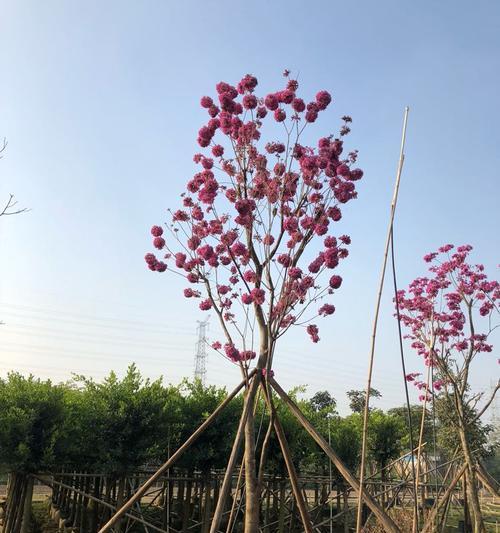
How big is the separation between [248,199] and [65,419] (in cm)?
711

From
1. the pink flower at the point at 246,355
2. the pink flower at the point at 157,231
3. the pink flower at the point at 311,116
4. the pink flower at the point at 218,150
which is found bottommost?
the pink flower at the point at 246,355

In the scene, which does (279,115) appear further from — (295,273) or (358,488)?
(358,488)

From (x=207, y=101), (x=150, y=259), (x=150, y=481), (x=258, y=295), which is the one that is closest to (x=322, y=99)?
(x=207, y=101)

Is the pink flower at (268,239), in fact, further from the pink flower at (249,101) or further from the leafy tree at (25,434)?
the leafy tree at (25,434)

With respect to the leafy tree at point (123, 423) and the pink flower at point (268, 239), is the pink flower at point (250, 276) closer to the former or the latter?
the pink flower at point (268, 239)

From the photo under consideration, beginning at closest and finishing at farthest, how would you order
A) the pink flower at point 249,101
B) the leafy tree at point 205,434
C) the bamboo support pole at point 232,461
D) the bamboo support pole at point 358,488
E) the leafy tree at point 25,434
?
the bamboo support pole at point 358,488 < the bamboo support pole at point 232,461 < the pink flower at point 249,101 < the leafy tree at point 25,434 < the leafy tree at point 205,434

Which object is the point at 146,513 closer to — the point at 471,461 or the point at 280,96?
the point at 471,461

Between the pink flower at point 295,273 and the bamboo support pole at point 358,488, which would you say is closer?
the bamboo support pole at point 358,488

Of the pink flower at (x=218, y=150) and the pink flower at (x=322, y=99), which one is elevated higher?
the pink flower at (x=322, y=99)

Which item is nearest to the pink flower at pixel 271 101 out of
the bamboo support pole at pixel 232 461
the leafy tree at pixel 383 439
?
the bamboo support pole at pixel 232 461

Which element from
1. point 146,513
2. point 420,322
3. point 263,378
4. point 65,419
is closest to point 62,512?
point 146,513

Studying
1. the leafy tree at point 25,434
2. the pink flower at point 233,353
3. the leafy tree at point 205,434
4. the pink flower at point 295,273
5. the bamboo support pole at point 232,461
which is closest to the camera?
the bamboo support pole at point 232,461

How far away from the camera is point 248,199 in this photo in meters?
4.02

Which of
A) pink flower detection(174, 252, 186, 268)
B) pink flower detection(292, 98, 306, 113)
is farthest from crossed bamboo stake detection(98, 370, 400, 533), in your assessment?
pink flower detection(292, 98, 306, 113)
